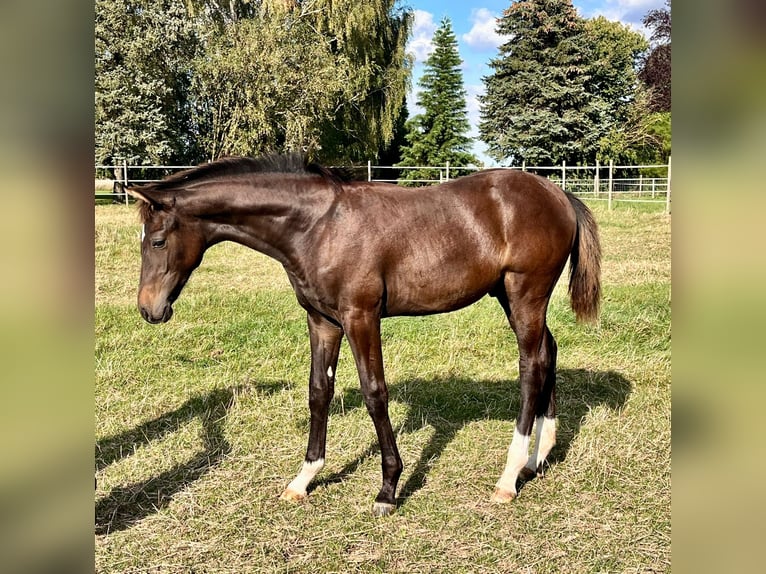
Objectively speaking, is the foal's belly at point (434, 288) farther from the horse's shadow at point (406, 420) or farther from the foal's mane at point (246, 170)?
the horse's shadow at point (406, 420)

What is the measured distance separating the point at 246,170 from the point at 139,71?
20.1 metres

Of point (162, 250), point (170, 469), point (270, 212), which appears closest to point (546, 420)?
point (270, 212)

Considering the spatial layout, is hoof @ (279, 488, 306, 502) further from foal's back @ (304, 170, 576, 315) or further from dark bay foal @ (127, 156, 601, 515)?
foal's back @ (304, 170, 576, 315)

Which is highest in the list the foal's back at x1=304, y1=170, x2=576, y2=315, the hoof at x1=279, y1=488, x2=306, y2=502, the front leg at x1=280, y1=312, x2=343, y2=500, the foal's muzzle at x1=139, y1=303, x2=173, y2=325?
the foal's back at x1=304, y1=170, x2=576, y2=315

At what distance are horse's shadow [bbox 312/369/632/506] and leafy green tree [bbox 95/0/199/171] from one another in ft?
60.4

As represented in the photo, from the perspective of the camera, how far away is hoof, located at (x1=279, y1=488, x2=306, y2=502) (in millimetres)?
3379

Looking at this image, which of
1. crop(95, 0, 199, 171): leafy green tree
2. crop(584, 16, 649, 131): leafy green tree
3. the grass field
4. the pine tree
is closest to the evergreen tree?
the pine tree

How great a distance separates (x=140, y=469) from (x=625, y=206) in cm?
1858

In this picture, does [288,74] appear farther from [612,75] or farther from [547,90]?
[612,75]

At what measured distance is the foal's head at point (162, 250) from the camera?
117 inches

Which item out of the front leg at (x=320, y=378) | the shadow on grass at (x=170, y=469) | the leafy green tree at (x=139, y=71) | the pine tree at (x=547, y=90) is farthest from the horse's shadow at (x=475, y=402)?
the pine tree at (x=547, y=90)

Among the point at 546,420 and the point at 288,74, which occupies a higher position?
the point at 288,74

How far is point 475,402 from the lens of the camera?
4.82 meters
